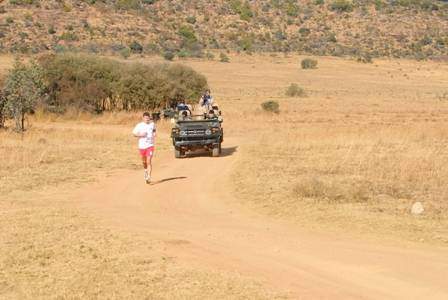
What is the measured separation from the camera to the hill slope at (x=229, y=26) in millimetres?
81125

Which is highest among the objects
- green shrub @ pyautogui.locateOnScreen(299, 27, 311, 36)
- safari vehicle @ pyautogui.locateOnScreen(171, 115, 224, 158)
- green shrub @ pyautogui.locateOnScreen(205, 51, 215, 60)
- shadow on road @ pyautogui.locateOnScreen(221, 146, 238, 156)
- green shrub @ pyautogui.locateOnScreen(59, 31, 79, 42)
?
green shrub @ pyautogui.locateOnScreen(299, 27, 311, 36)

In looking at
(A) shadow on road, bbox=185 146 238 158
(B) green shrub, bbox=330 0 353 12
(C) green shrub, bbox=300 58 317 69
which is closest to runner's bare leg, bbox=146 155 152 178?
(A) shadow on road, bbox=185 146 238 158

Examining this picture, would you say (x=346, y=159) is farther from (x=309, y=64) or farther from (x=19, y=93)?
(x=309, y=64)

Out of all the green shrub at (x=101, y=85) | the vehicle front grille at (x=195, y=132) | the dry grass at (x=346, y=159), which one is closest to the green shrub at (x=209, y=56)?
the dry grass at (x=346, y=159)

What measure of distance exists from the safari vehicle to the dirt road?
547cm

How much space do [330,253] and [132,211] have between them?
4.79m

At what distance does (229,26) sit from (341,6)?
62.6 ft

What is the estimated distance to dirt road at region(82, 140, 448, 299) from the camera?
934cm

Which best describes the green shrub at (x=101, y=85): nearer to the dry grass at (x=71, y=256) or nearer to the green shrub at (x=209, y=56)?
the dry grass at (x=71, y=256)

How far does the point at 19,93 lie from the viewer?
30219 mm

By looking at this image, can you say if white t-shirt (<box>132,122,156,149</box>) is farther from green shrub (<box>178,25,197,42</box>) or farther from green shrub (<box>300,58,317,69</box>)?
green shrub (<box>178,25,197,42</box>)

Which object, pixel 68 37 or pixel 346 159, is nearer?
pixel 346 159

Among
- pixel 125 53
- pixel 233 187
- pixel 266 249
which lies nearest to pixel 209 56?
pixel 125 53

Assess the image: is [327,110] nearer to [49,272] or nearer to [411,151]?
[411,151]
